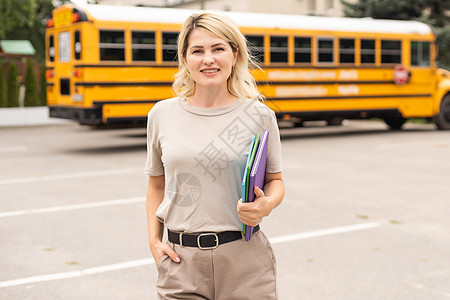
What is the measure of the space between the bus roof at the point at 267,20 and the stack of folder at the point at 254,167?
10483mm

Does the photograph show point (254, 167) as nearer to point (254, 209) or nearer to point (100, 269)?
point (254, 209)

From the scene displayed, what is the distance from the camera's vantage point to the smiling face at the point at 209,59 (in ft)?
7.37

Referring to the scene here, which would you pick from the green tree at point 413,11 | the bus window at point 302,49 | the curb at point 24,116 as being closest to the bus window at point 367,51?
the bus window at point 302,49

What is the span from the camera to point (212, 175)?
2.24 meters

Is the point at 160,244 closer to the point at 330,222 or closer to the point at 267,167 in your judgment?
the point at 267,167

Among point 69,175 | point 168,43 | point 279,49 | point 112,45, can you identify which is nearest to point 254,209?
point 69,175

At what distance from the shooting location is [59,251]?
5.47 meters

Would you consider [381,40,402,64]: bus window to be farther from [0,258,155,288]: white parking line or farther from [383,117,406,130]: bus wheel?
[0,258,155,288]: white parking line

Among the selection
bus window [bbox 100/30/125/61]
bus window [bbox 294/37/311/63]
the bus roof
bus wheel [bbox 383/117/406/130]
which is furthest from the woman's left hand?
bus wheel [bbox 383/117/406/130]

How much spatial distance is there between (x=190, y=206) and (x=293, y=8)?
37686 mm

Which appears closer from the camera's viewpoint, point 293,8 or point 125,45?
point 125,45

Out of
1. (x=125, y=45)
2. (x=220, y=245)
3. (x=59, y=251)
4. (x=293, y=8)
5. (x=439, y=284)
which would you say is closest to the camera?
(x=220, y=245)

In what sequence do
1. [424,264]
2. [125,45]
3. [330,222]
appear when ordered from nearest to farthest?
[424,264] < [330,222] < [125,45]

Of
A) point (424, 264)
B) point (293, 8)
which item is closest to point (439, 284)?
point (424, 264)
